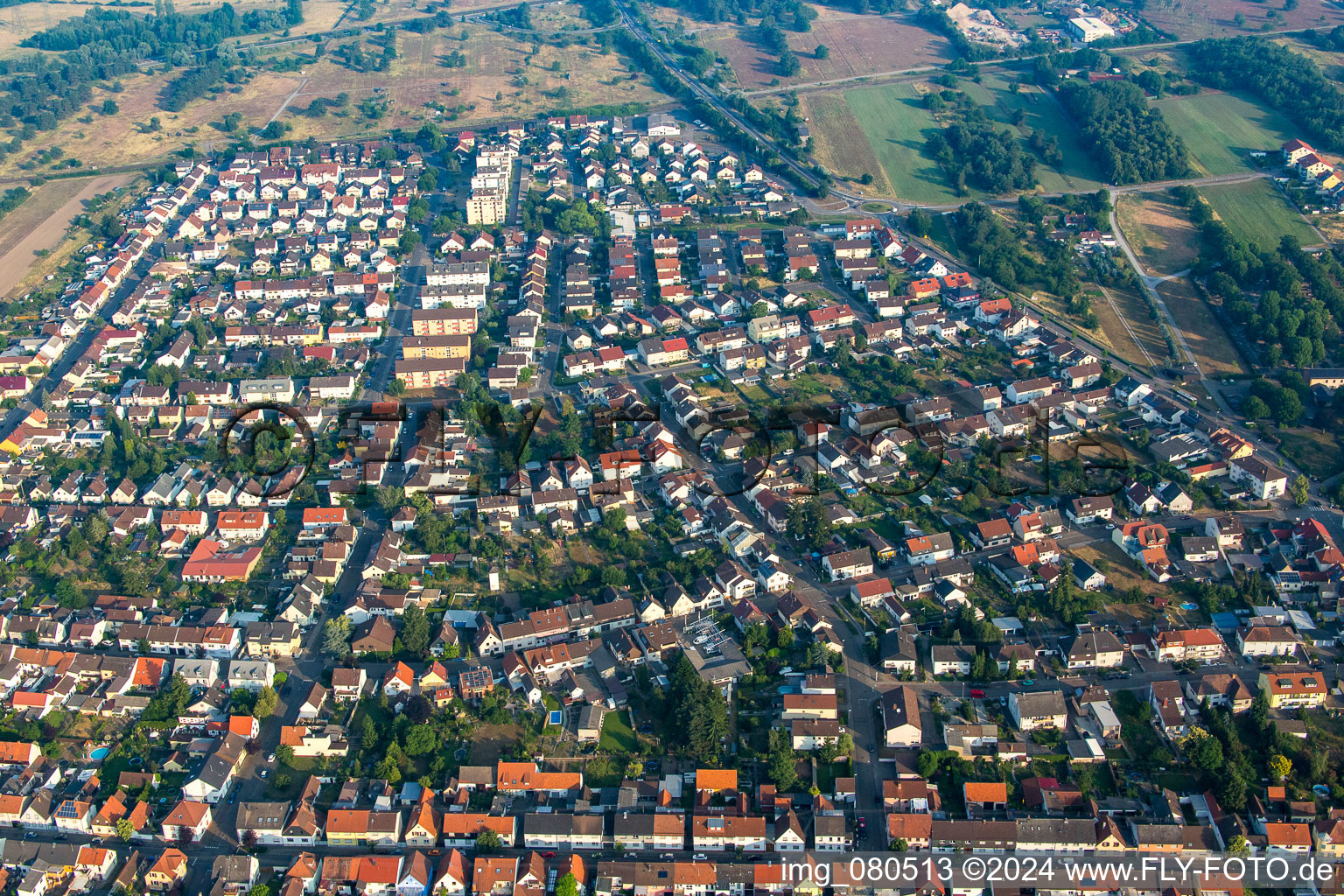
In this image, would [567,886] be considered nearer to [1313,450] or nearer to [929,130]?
[1313,450]

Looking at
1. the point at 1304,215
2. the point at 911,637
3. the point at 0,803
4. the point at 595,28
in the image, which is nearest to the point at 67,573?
the point at 0,803

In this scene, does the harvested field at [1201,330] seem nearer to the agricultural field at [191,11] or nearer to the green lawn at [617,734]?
the green lawn at [617,734]

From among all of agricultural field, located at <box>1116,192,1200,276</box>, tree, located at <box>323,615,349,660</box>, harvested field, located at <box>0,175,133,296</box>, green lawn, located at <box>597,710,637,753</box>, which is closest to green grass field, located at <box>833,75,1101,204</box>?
agricultural field, located at <box>1116,192,1200,276</box>

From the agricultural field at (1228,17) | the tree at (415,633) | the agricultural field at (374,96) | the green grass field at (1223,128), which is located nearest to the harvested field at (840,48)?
the agricultural field at (374,96)

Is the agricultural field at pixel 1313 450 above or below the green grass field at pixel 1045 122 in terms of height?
below

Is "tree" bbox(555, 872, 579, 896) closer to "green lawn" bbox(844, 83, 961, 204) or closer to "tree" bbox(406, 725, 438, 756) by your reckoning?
"tree" bbox(406, 725, 438, 756)

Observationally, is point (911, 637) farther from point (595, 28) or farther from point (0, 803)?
point (595, 28)
